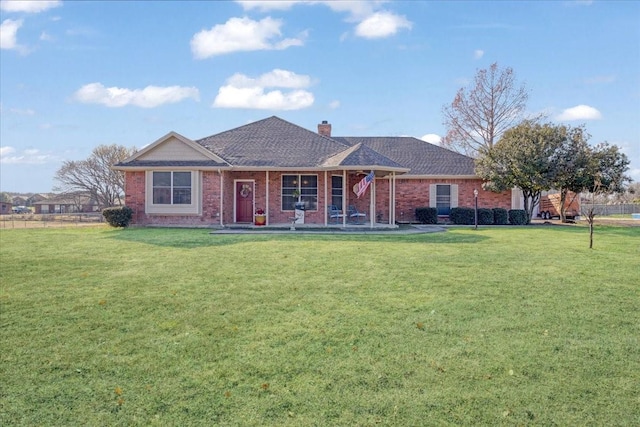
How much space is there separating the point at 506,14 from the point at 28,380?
15.1m

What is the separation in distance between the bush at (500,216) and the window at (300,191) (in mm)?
8790

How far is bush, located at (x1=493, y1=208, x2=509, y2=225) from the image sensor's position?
20.5m

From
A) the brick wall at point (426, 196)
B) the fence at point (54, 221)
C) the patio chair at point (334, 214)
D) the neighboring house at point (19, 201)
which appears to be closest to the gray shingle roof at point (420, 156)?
the brick wall at point (426, 196)

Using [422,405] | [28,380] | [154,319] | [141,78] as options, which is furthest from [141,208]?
[422,405]

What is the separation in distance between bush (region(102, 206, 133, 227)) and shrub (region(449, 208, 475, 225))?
47.3ft

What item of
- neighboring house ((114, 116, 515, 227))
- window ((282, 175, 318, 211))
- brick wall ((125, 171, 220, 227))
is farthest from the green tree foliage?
brick wall ((125, 171, 220, 227))

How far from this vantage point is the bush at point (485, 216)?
20.2 m

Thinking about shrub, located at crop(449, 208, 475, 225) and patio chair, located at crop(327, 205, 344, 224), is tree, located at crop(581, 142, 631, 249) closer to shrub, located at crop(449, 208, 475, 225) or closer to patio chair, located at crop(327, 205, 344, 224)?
shrub, located at crop(449, 208, 475, 225)

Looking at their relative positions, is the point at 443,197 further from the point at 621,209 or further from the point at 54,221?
the point at 54,221

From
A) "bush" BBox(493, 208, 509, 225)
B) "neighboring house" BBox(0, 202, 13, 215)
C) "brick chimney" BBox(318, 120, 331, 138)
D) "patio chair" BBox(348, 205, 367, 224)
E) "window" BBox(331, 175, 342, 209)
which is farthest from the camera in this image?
"neighboring house" BBox(0, 202, 13, 215)

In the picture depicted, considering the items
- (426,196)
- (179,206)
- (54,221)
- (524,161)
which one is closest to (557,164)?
(524,161)

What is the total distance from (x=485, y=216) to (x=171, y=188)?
14.1 metres

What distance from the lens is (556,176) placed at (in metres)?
20.0

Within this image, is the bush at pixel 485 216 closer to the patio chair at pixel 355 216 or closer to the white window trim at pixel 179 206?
the patio chair at pixel 355 216
